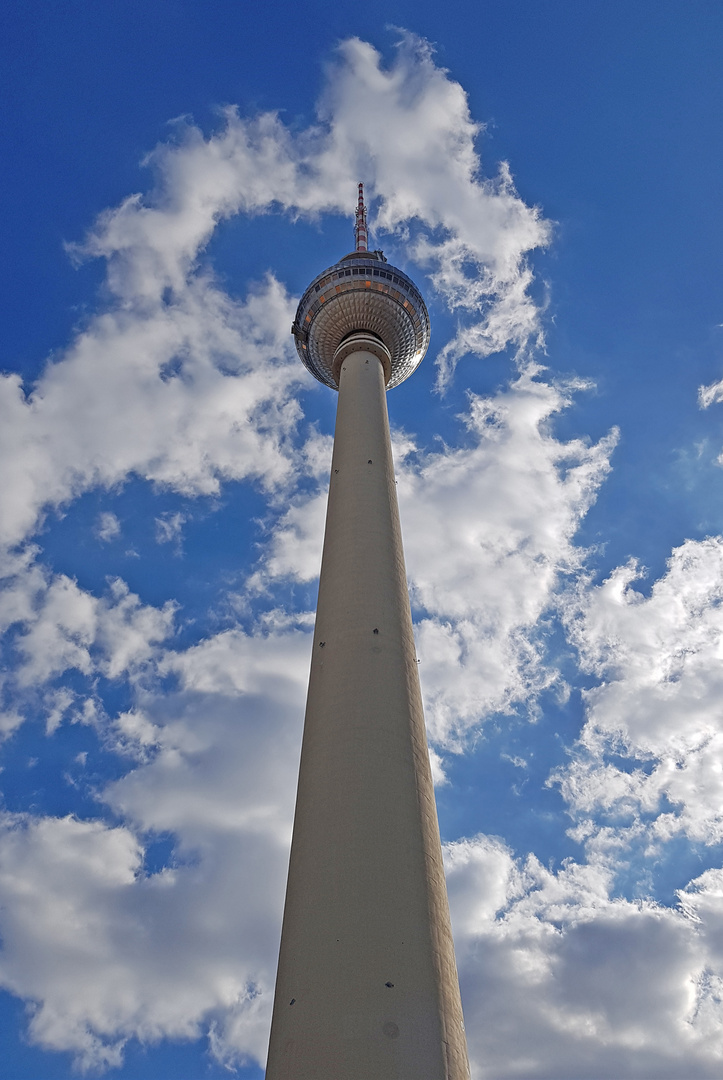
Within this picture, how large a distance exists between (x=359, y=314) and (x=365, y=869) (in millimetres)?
36134

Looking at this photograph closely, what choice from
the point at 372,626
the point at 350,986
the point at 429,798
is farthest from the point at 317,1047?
the point at 372,626

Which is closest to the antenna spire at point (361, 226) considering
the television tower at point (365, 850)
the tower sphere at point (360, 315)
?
the tower sphere at point (360, 315)

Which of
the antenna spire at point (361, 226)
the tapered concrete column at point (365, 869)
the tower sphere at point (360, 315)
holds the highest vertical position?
the antenna spire at point (361, 226)

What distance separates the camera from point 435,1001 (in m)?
18.8

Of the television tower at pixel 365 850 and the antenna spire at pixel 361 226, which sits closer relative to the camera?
the television tower at pixel 365 850

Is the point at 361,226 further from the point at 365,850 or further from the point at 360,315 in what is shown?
the point at 365,850

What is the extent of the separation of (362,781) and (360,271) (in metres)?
36.0

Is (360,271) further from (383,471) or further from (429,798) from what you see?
(429,798)

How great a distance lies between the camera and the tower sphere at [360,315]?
49.2m

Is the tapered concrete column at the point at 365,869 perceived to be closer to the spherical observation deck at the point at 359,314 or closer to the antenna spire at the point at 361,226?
the spherical observation deck at the point at 359,314

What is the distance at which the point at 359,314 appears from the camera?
1938 inches

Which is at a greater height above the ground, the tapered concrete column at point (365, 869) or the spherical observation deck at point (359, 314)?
the spherical observation deck at point (359, 314)

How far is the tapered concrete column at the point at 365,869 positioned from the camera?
58.5ft

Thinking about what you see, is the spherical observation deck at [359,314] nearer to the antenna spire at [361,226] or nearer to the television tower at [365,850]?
the antenna spire at [361,226]
